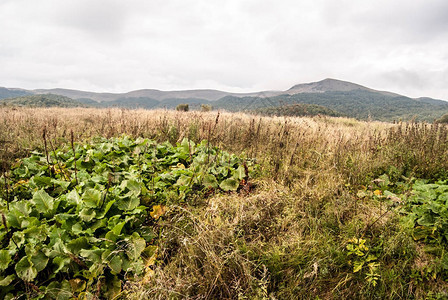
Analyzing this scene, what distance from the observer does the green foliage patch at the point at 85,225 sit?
1612mm

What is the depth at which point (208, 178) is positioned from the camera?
2873mm

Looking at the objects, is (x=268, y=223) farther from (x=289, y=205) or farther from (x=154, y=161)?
(x=154, y=161)

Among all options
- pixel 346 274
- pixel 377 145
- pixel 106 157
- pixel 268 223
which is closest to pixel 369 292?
pixel 346 274

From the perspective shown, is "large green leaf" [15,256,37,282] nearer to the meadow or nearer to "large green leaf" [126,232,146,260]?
the meadow

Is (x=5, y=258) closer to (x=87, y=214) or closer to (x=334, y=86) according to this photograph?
(x=87, y=214)

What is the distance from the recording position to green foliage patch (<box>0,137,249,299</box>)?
1.61 metres

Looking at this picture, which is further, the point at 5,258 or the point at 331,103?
the point at 331,103

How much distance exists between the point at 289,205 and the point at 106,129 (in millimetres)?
5538

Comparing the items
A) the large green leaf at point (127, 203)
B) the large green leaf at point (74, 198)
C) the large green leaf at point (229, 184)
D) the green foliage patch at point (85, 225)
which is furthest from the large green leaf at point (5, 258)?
the large green leaf at point (229, 184)

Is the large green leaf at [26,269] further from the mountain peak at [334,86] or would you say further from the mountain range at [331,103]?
the mountain peak at [334,86]

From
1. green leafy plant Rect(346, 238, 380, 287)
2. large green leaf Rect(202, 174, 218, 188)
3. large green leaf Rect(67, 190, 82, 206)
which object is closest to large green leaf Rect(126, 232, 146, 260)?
large green leaf Rect(67, 190, 82, 206)

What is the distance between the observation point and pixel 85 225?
1964 mm

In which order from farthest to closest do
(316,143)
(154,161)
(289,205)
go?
1. (316,143)
2. (154,161)
3. (289,205)

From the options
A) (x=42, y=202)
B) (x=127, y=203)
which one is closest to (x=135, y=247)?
(x=127, y=203)
